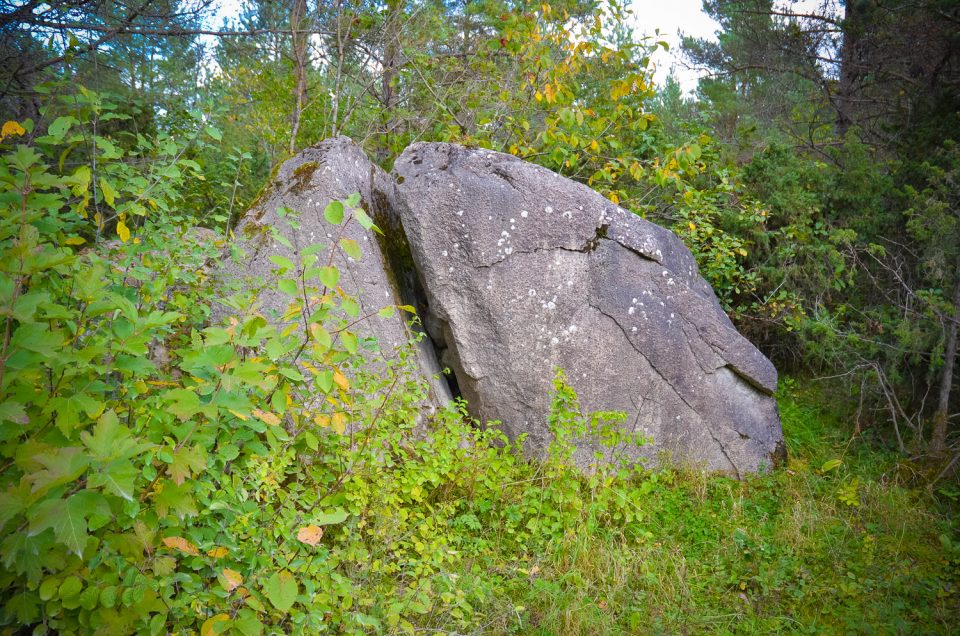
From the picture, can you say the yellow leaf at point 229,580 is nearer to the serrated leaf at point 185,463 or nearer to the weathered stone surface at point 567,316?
the serrated leaf at point 185,463

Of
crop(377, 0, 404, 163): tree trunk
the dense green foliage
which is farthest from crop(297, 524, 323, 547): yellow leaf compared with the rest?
crop(377, 0, 404, 163): tree trunk

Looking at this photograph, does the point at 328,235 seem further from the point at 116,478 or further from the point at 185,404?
the point at 116,478

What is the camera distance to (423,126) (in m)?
7.58

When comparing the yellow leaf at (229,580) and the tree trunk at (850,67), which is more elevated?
the tree trunk at (850,67)

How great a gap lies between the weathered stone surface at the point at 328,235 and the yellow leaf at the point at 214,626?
2.68 m

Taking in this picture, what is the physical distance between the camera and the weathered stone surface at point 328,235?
463cm

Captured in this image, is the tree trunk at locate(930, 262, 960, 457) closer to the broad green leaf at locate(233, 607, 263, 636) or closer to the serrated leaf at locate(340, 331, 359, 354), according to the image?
the serrated leaf at locate(340, 331, 359, 354)

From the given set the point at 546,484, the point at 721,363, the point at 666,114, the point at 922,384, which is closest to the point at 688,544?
the point at 546,484

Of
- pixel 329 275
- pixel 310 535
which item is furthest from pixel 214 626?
pixel 329 275

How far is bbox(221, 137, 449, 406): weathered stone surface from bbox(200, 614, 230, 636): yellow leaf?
268cm

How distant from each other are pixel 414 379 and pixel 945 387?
437 cm

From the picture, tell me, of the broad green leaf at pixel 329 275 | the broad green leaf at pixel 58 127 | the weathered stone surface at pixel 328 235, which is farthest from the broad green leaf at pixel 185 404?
the weathered stone surface at pixel 328 235

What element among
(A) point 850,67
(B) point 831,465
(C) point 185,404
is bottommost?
(B) point 831,465

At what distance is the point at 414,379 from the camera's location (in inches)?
171
